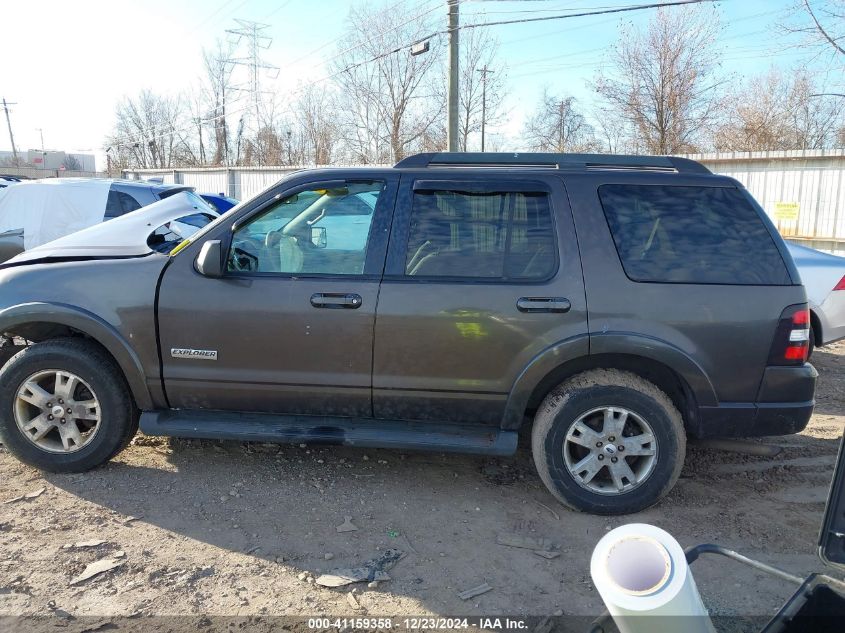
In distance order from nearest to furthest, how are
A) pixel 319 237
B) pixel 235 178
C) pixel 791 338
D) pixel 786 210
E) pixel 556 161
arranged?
pixel 791 338
pixel 319 237
pixel 556 161
pixel 786 210
pixel 235 178

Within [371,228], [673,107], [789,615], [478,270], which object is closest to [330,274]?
[371,228]

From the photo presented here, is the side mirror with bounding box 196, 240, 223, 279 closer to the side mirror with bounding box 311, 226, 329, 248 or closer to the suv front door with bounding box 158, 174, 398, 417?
the suv front door with bounding box 158, 174, 398, 417

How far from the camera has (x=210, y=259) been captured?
3.56m

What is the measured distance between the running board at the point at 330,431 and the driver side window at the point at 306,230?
92 centimetres

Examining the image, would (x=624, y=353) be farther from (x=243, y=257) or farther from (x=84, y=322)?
(x=84, y=322)

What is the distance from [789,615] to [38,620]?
287cm

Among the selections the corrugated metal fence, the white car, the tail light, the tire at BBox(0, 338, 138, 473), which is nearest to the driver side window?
the tire at BBox(0, 338, 138, 473)

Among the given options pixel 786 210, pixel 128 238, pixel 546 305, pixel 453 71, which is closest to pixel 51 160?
pixel 453 71

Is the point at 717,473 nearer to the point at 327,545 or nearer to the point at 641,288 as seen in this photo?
the point at 641,288

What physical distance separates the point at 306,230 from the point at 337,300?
20.7 inches

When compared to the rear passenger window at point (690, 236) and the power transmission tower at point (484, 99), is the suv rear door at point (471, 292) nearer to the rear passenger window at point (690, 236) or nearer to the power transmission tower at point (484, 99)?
the rear passenger window at point (690, 236)

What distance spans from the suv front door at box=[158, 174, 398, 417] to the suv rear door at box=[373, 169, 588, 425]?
0.46ft

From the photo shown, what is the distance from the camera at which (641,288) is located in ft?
11.3

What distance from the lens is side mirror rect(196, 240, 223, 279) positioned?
3.56 meters
